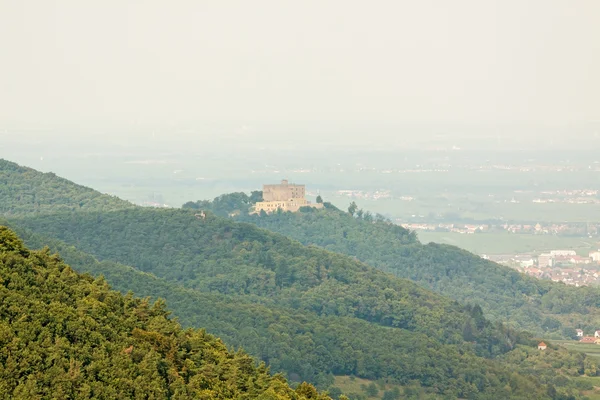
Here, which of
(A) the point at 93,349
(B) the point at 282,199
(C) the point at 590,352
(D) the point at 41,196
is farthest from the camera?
(B) the point at 282,199

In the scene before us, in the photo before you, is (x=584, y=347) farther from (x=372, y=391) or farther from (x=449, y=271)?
(x=372, y=391)

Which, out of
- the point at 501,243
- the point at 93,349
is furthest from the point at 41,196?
the point at 501,243

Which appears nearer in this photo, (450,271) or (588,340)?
(588,340)

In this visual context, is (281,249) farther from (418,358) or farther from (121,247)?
(418,358)

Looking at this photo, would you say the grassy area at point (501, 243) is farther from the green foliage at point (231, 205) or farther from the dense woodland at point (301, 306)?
the dense woodland at point (301, 306)

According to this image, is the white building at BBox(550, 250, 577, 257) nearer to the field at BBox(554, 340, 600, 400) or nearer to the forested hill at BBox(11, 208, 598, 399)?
the field at BBox(554, 340, 600, 400)

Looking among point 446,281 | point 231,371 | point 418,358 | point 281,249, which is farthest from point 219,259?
point 231,371

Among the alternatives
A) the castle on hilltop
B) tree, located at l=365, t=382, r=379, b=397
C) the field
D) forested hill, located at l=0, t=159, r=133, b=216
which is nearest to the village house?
the field
